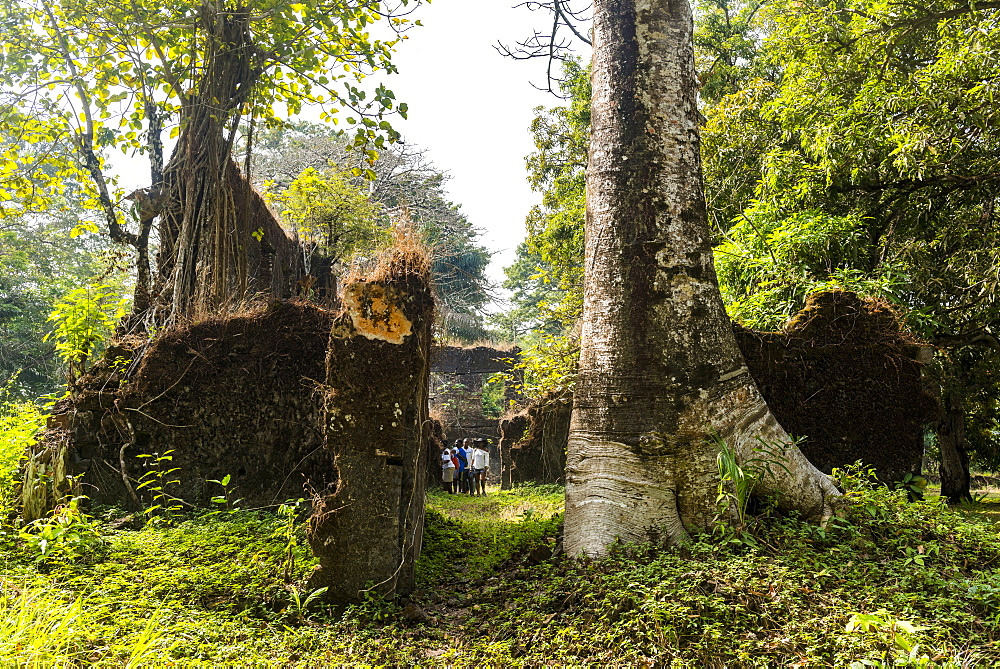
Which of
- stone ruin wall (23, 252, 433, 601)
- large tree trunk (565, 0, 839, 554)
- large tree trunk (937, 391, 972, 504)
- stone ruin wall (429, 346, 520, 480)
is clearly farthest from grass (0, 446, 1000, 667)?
stone ruin wall (429, 346, 520, 480)

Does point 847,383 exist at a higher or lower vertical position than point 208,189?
lower

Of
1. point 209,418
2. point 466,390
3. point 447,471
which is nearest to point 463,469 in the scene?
point 447,471

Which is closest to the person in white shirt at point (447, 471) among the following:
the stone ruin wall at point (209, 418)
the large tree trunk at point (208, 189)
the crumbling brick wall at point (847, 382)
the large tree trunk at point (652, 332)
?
the large tree trunk at point (208, 189)

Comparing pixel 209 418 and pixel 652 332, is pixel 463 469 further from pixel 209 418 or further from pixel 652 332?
pixel 652 332

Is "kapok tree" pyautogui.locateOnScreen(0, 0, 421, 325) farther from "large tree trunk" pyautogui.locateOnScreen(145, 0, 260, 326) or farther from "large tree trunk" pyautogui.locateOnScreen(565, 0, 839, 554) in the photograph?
"large tree trunk" pyautogui.locateOnScreen(565, 0, 839, 554)

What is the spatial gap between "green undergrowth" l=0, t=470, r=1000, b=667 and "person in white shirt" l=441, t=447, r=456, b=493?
8647 millimetres

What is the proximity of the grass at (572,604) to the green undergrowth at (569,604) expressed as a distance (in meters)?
0.01

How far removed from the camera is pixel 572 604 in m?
3.48

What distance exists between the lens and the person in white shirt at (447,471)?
13289mm

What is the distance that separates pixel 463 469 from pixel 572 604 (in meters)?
10.6

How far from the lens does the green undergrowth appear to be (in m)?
2.78

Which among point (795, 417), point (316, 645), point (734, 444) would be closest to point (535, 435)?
point (795, 417)

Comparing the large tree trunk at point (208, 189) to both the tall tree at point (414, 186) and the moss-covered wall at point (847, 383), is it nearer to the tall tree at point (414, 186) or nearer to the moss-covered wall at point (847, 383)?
the moss-covered wall at point (847, 383)

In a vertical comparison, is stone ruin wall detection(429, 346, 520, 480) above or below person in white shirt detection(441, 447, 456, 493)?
above
